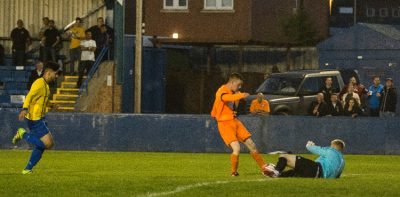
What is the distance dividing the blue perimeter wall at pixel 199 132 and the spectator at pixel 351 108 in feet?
3.38

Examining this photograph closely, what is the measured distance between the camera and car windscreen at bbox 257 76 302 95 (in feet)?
117

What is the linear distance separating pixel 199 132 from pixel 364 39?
1403 centimetres

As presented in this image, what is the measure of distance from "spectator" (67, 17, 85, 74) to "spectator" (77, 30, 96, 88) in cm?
20

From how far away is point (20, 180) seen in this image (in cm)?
1806

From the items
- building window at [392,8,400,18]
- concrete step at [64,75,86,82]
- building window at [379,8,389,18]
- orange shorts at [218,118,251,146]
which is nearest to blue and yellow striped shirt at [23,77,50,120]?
orange shorts at [218,118,251,146]

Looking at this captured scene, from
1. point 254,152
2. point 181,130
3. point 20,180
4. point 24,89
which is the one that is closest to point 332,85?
point 181,130

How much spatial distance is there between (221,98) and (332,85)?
1609cm

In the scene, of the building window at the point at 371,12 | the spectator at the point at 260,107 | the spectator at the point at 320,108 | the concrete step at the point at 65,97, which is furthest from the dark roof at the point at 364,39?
the building window at the point at 371,12

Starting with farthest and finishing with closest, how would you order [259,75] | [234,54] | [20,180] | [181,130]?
[234,54], [259,75], [181,130], [20,180]

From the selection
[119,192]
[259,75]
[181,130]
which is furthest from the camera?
[259,75]

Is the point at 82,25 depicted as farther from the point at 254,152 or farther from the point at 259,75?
the point at 254,152

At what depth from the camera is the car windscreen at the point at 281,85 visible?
35625 millimetres

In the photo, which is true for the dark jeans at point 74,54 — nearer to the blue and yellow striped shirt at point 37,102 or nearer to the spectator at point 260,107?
the spectator at point 260,107

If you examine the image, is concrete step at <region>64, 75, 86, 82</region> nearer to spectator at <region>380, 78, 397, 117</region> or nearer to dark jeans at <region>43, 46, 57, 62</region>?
dark jeans at <region>43, 46, 57, 62</region>
